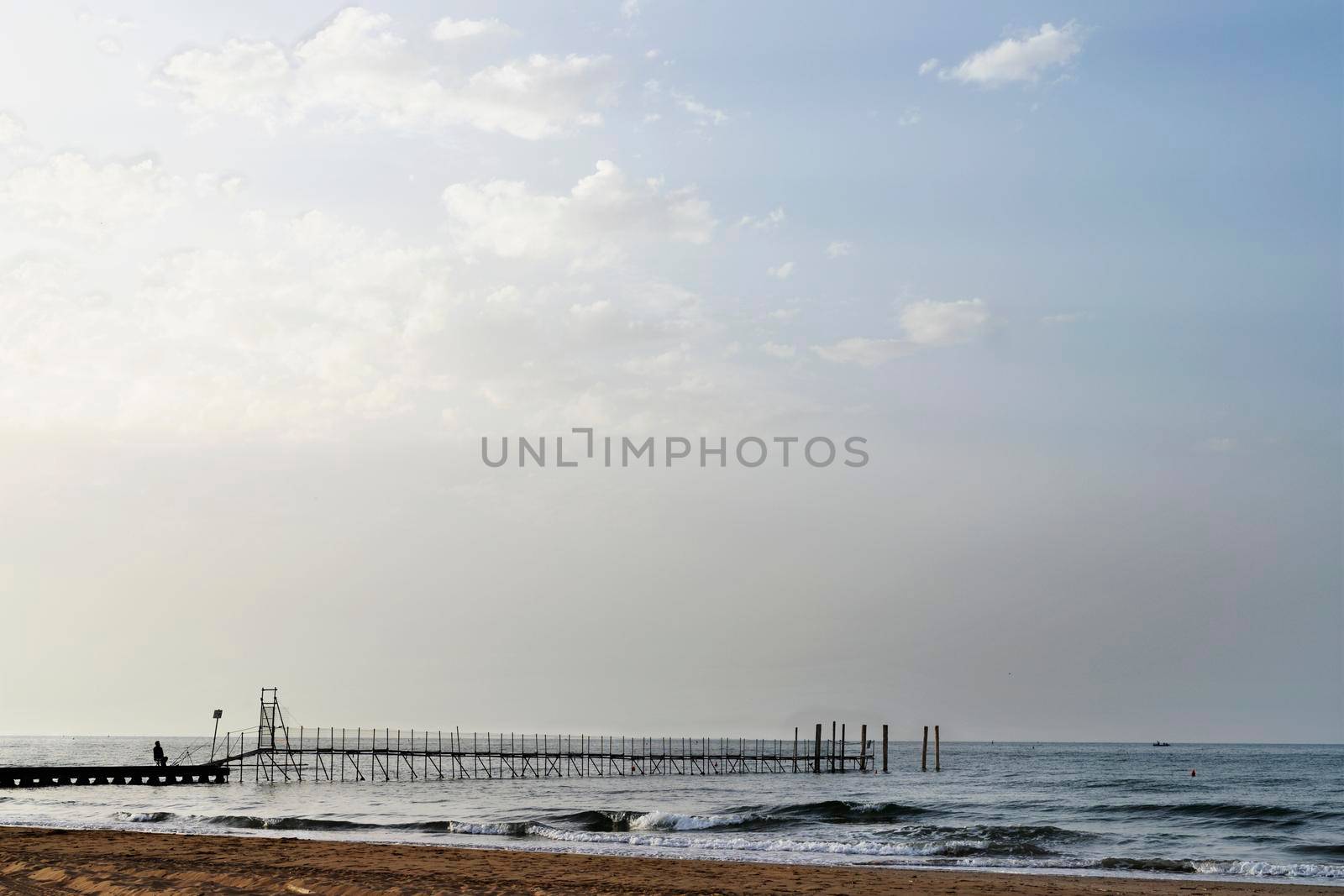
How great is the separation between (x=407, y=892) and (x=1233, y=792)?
169ft

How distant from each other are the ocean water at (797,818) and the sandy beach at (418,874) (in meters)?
2.51

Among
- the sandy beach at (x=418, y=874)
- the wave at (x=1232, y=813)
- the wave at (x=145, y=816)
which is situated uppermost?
the sandy beach at (x=418, y=874)

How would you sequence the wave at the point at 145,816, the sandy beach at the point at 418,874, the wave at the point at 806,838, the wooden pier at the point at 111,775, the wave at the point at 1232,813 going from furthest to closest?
the wooden pier at the point at 111,775 < the wave at the point at 1232,813 < the wave at the point at 145,816 < the wave at the point at 806,838 < the sandy beach at the point at 418,874

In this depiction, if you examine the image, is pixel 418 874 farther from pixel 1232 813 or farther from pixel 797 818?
pixel 1232 813

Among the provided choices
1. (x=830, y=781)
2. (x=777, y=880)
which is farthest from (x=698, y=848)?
(x=830, y=781)

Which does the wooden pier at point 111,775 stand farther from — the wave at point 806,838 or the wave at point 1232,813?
the wave at point 1232,813

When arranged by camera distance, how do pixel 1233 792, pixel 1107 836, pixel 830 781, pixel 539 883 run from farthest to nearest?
pixel 830 781 < pixel 1233 792 < pixel 1107 836 < pixel 539 883

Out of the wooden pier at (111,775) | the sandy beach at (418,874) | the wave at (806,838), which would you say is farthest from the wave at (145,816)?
the wooden pier at (111,775)

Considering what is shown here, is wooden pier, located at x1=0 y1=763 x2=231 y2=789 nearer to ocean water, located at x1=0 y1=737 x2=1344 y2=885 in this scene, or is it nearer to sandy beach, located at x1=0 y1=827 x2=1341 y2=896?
ocean water, located at x1=0 y1=737 x2=1344 y2=885

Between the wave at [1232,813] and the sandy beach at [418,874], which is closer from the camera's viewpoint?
the sandy beach at [418,874]

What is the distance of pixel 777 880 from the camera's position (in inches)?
727

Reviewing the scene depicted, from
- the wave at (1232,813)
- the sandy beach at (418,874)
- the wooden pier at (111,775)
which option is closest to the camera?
the sandy beach at (418,874)

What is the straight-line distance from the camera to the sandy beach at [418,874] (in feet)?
53.4

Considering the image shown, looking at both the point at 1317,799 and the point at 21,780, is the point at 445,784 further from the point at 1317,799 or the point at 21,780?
the point at 1317,799
